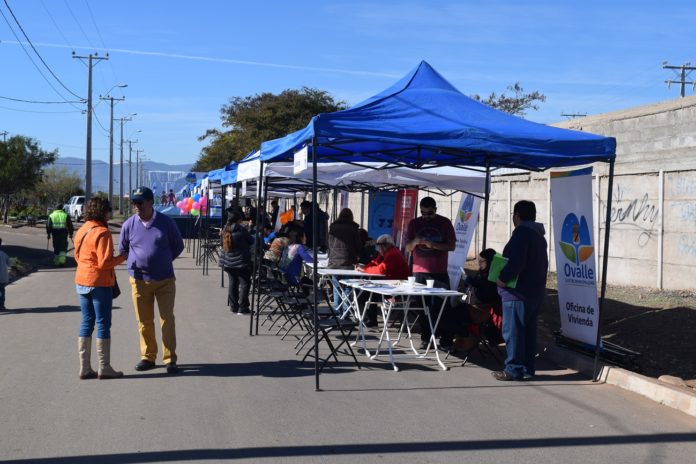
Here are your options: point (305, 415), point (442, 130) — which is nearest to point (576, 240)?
point (442, 130)

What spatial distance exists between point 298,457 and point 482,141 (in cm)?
411

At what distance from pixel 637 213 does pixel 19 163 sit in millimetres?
44034

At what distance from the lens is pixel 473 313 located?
9305mm

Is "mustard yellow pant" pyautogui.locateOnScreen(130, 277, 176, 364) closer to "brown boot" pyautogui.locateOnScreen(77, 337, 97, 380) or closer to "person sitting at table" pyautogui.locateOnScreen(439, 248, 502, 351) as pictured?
"brown boot" pyautogui.locateOnScreen(77, 337, 97, 380)

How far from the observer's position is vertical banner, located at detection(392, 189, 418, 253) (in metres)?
16.2

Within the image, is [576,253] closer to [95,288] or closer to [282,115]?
[95,288]

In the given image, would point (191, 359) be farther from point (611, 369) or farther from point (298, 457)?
point (611, 369)

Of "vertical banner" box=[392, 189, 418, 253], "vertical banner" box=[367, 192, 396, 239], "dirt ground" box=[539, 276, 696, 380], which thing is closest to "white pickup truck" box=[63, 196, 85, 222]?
"vertical banner" box=[367, 192, 396, 239]

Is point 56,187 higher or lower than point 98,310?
higher

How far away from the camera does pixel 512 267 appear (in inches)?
326

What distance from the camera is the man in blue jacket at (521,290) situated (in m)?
8.34

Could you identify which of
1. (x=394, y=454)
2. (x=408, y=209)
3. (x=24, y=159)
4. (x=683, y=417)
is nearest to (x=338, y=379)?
(x=394, y=454)

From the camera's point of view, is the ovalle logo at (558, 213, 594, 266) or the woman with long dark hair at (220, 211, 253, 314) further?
the woman with long dark hair at (220, 211, 253, 314)

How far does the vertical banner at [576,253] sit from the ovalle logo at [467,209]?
393 cm
